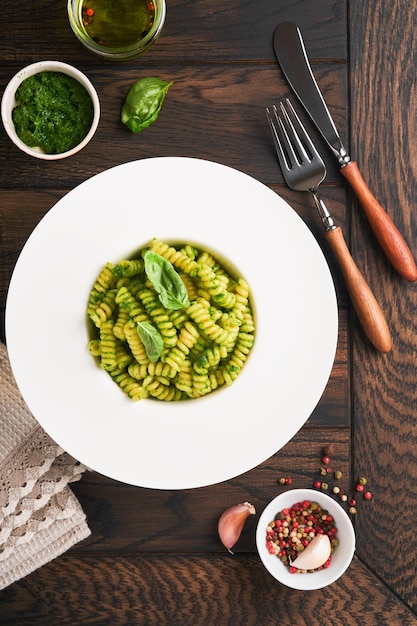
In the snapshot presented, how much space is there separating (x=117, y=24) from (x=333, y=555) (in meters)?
1.15

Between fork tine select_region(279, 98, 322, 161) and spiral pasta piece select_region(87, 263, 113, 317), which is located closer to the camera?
spiral pasta piece select_region(87, 263, 113, 317)

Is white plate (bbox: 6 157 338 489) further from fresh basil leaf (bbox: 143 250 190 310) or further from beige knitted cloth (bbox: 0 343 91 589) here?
beige knitted cloth (bbox: 0 343 91 589)

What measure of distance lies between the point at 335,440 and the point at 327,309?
0.38 metres

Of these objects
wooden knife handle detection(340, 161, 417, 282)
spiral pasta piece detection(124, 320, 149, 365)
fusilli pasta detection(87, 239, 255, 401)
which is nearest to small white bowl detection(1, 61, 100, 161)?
fusilli pasta detection(87, 239, 255, 401)

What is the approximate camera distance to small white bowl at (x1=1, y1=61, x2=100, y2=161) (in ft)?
4.44

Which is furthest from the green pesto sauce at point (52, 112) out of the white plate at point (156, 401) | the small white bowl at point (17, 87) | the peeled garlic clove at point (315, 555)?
the peeled garlic clove at point (315, 555)

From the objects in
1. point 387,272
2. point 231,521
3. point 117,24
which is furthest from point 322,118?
point 231,521

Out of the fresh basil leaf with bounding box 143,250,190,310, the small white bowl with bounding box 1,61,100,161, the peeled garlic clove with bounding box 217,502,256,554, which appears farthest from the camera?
the peeled garlic clove with bounding box 217,502,256,554

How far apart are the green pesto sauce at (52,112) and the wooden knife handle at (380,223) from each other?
53 centimetres

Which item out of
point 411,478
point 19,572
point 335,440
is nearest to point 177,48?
point 335,440

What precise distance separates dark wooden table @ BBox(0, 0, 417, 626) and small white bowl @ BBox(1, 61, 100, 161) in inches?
3.0

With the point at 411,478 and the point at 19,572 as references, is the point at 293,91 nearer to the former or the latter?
the point at 411,478

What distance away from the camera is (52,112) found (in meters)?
1.37

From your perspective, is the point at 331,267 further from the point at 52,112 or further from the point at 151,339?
the point at 52,112
